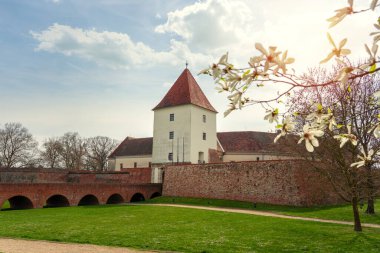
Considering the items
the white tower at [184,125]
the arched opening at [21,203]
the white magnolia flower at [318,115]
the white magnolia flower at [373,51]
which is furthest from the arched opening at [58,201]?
the white magnolia flower at [373,51]

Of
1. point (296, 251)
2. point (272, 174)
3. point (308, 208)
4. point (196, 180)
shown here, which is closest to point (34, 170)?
point (196, 180)

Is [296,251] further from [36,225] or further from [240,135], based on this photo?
[240,135]

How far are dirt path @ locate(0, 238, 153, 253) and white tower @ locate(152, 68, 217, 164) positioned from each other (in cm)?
2599

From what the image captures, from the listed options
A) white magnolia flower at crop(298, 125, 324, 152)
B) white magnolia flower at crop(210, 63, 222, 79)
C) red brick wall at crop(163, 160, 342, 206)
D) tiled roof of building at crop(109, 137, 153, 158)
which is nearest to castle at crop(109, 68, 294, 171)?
red brick wall at crop(163, 160, 342, 206)

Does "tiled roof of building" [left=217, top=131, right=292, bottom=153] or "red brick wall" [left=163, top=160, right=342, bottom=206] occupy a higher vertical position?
"tiled roof of building" [left=217, top=131, right=292, bottom=153]

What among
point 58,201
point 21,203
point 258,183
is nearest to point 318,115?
point 258,183

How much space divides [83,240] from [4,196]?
15.6 meters

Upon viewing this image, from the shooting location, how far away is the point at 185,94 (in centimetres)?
3859

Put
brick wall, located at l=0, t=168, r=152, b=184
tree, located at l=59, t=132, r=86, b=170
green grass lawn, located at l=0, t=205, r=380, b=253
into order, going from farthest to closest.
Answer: tree, located at l=59, t=132, r=86, b=170 → brick wall, located at l=0, t=168, r=152, b=184 → green grass lawn, located at l=0, t=205, r=380, b=253

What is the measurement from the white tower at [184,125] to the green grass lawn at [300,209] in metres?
7.13

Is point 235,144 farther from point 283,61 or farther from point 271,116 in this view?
point 283,61

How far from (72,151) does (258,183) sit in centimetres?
4436

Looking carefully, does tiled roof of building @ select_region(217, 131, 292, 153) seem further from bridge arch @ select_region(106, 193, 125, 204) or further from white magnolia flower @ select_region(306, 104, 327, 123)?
white magnolia flower @ select_region(306, 104, 327, 123)

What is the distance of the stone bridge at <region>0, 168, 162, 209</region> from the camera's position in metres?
25.0
